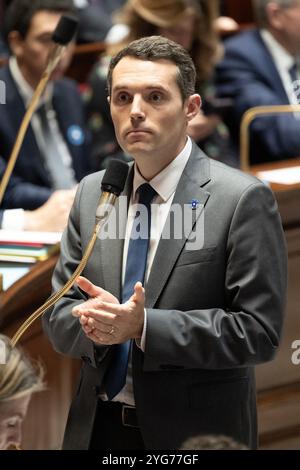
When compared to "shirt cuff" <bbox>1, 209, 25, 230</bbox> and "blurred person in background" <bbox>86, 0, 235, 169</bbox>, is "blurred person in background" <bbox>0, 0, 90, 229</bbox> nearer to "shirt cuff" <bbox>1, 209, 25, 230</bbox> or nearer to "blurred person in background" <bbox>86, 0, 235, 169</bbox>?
"blurred person in background" <bbox>86, 0, 235, 169</bbox>

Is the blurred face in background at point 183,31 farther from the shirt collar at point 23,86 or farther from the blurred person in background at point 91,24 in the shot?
the blurred person in background at point 91,24

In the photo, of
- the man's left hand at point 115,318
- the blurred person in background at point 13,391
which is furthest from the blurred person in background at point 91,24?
the man's left hand at point 115,318

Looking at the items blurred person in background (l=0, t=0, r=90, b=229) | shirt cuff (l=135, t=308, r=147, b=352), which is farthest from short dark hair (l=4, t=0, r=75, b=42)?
shirt cuff (l=135, t=308, r=147, b=352)

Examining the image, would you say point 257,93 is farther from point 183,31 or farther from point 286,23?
point 183,31

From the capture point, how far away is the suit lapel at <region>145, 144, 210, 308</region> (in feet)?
2.90

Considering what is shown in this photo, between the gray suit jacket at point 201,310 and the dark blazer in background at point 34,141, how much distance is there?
1.54ft

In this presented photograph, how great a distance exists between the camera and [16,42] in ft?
5.89

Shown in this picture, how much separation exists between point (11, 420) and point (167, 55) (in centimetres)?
36

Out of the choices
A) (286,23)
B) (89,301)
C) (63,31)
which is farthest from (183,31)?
(89,301)

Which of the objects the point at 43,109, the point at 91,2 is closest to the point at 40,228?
the point at 43,109

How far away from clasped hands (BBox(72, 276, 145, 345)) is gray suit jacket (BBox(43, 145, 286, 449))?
0.07 ft

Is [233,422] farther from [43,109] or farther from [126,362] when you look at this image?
[43,109]

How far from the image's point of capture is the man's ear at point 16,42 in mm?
1780

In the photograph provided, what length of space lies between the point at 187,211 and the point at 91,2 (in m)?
2.01
